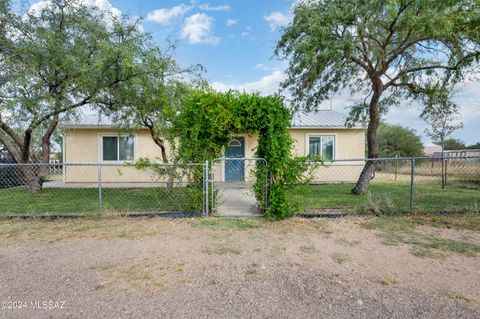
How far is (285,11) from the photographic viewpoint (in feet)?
27.3

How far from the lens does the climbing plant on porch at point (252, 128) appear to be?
5.17 metres

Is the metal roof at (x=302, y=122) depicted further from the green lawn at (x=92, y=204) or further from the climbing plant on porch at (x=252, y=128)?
the climbing plant on porch at (x=252, y=128)

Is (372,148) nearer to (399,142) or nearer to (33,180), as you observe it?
(33,180)

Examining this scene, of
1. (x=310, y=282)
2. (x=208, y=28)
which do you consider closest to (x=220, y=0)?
(x=208, y=28)

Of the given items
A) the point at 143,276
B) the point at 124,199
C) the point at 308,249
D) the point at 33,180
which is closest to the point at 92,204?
the point at 124,199

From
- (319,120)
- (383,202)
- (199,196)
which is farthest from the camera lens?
(319,120)

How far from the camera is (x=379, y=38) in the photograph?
753 cm

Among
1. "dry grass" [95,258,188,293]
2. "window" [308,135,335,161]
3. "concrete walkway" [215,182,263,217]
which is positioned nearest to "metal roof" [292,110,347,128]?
"window" [308,135,335,161]

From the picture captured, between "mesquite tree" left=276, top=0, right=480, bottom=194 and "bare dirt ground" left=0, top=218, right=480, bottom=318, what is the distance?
16.1ft

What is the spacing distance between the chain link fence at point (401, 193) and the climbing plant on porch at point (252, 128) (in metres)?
0.41

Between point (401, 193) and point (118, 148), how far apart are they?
11566 millimetres

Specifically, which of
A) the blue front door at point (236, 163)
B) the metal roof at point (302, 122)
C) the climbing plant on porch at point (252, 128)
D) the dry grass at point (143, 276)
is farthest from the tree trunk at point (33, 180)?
the dry grass at point (143, 276)

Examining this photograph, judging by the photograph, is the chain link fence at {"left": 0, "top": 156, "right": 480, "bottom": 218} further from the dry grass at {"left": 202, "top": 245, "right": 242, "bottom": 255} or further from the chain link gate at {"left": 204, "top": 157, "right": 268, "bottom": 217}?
the dry grass at {"left": 202, "top": 245, "right": 242, "bottom": 255}

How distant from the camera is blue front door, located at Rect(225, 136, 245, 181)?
455 inches
